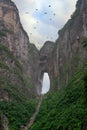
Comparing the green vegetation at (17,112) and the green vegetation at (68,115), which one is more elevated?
the green vegetation at (68,115)

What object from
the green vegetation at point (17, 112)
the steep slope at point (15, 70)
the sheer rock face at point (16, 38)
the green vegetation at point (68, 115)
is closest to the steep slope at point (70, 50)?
the sheer rock face at point (16, 38)

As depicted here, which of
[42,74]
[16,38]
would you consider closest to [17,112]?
[16,38]

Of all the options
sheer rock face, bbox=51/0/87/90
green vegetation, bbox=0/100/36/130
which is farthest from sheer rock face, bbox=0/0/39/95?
green vegetation, bbox=0/100/36/130

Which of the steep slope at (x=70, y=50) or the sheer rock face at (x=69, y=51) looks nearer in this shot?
the steep slope at (x=70, y=50)

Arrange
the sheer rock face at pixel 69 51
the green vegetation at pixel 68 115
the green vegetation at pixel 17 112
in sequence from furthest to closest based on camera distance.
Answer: the sheer rock face at pixel 69 51
the green vegetation at pixel 17 112
the green vegetation at pixel 68 115

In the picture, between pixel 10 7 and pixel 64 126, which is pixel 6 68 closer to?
pixel 10 7

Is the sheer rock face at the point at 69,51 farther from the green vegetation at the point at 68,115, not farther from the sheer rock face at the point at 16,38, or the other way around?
the green vegetation at the point at 68,115

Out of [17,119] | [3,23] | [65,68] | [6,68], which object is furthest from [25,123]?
[3,23]
